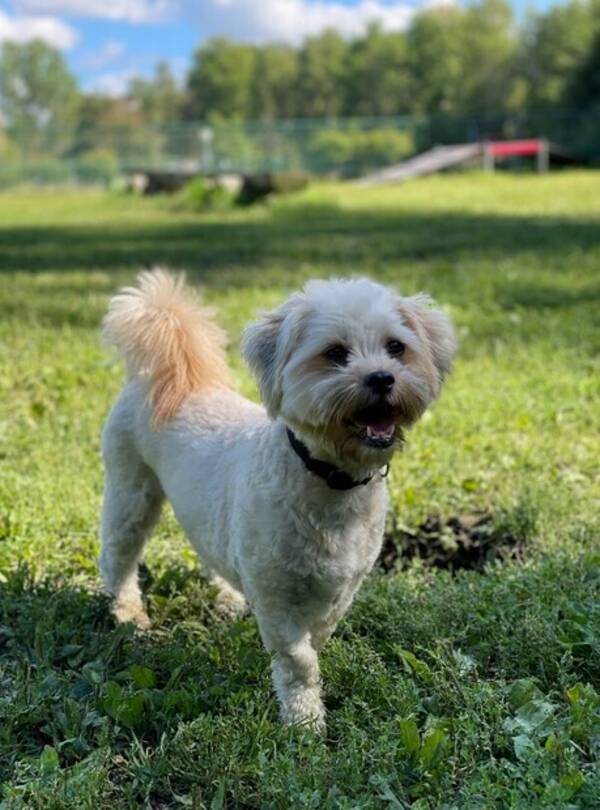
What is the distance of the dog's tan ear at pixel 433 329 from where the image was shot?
2990 mm

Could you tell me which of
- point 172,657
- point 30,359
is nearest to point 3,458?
point 30,359

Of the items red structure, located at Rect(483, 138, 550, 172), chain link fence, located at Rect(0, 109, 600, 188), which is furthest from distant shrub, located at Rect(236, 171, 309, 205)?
chain link fence, located at Rect(0, 109, 600, 188)

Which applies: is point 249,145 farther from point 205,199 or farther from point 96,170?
point 205,199

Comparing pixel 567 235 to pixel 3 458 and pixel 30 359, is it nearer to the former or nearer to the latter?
pixel 30 359

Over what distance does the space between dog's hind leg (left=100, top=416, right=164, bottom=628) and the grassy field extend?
0.37 ft

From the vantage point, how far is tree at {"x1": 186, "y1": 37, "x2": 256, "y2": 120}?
9650 centimetres

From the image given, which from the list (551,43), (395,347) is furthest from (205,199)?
(551,43)

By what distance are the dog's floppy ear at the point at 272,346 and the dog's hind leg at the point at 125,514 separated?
3.37 ft

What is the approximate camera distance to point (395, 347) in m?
2.88

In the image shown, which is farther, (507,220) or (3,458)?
(507,220)

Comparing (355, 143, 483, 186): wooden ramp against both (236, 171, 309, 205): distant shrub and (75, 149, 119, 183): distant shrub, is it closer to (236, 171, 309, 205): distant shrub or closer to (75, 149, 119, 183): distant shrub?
(236, 171, 309, 205): distant shrub

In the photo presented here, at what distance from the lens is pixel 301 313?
9.43ft

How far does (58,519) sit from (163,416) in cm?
101

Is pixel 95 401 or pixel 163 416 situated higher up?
pixel 163 416
